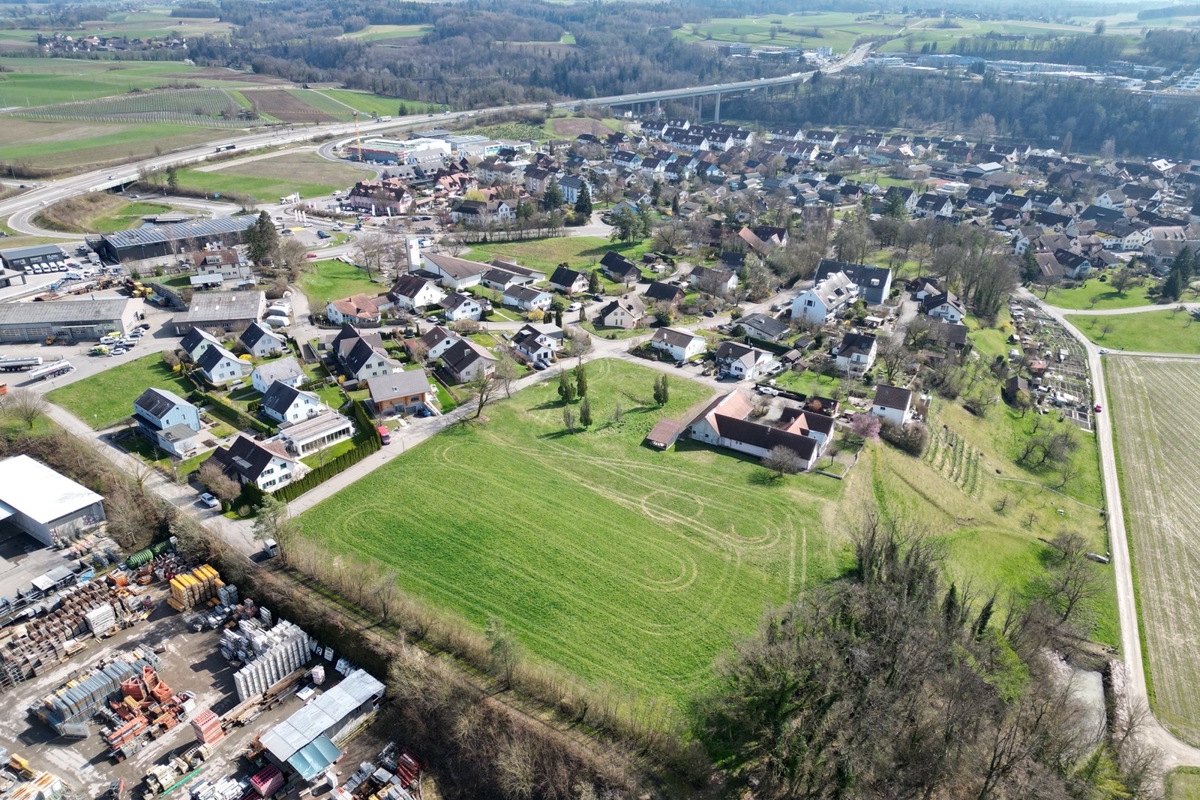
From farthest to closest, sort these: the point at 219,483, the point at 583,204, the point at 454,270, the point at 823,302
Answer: the point at 583,204 < the point at 454,270 < the point at 823,302 < the point at 219,483

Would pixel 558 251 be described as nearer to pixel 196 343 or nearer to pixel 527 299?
pixel 527 299

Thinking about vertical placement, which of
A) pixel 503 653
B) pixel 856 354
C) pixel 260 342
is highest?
pixel 260 342

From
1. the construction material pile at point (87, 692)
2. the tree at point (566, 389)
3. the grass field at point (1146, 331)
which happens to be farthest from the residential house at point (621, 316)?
the grass field at point (1146, 331)

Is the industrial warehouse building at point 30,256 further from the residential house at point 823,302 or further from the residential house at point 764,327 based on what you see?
the residential house at point 823,302

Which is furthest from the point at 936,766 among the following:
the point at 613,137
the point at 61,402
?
the point at 613,137

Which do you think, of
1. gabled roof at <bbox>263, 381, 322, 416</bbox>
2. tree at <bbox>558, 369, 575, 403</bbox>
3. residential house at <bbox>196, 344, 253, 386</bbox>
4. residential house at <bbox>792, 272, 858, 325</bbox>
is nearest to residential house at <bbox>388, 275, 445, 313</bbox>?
residential house at <bbox>196, 344, 253, 386</bbox>

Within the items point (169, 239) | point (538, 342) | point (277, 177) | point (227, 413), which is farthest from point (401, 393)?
point (277, 177)

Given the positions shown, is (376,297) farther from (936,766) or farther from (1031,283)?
(1031,283)
